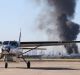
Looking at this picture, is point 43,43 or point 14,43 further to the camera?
point 43,43

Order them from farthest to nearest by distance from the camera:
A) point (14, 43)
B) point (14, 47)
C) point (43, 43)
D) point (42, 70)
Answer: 1. point (43, 43)
2. point (14, 43)
3. point (14, 47)
4. point (42, 70)

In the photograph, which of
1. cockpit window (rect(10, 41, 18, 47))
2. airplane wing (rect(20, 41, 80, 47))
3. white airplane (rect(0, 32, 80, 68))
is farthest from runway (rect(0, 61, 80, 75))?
airplane wing (rect(20, 41, 80, 47))

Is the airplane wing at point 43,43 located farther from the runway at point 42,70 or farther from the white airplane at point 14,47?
the runway at point 42,70

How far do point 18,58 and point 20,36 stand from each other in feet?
9.34

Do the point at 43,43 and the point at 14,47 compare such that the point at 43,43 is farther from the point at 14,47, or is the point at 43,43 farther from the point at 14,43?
the point at 14,47

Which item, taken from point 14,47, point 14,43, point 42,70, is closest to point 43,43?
point 14,43

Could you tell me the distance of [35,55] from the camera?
522 feet

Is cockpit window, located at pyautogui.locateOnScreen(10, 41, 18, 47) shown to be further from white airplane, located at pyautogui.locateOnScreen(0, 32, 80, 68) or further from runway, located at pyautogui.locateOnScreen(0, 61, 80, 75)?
runway, located at pyautogui.locateOnScreen(0, 61, 80, 75)

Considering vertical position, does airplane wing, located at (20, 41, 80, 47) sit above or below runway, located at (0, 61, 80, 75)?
above

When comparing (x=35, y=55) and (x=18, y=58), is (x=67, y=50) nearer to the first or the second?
(x=35, y=55)

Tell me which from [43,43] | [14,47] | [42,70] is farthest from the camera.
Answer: [43,43]

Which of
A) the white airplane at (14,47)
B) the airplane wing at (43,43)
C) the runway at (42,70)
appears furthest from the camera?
the airplane wing at (43,43)

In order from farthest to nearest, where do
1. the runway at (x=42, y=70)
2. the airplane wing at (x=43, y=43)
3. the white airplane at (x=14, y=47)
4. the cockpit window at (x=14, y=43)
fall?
the airplane wing at (x=43, y=43)
the cockpit window at (x=14, y=43)
the white airplane at (x=14, y=47)
the runway at (x=42, y=70)

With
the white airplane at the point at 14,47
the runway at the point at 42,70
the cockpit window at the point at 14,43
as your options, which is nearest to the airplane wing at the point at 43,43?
the white airplane at the point at 14,47
